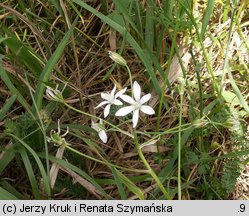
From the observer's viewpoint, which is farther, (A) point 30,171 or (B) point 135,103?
(A) point 30,171

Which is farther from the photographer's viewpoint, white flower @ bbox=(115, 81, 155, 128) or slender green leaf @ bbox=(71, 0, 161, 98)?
slender green leaf @ bbox=(71, 0, 161, 98)

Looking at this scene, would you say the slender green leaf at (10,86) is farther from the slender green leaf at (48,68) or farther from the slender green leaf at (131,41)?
the slender green leaf at (131,41)

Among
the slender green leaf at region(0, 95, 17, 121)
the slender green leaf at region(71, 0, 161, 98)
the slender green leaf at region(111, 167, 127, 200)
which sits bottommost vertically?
the slender green leaf at region(111, 167, 127, 200)

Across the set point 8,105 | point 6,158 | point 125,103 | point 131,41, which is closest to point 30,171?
point 6,158

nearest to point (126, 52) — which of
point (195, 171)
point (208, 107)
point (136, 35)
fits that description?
point (136, 35)

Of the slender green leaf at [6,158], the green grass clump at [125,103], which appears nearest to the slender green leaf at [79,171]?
the green grass clump at [125,103]

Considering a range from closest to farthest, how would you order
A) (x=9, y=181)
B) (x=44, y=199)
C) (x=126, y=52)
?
(x=44, y=199) → (x=9, y=181) → (x=126, y=52)

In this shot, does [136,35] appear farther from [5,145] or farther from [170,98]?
[5,145]
